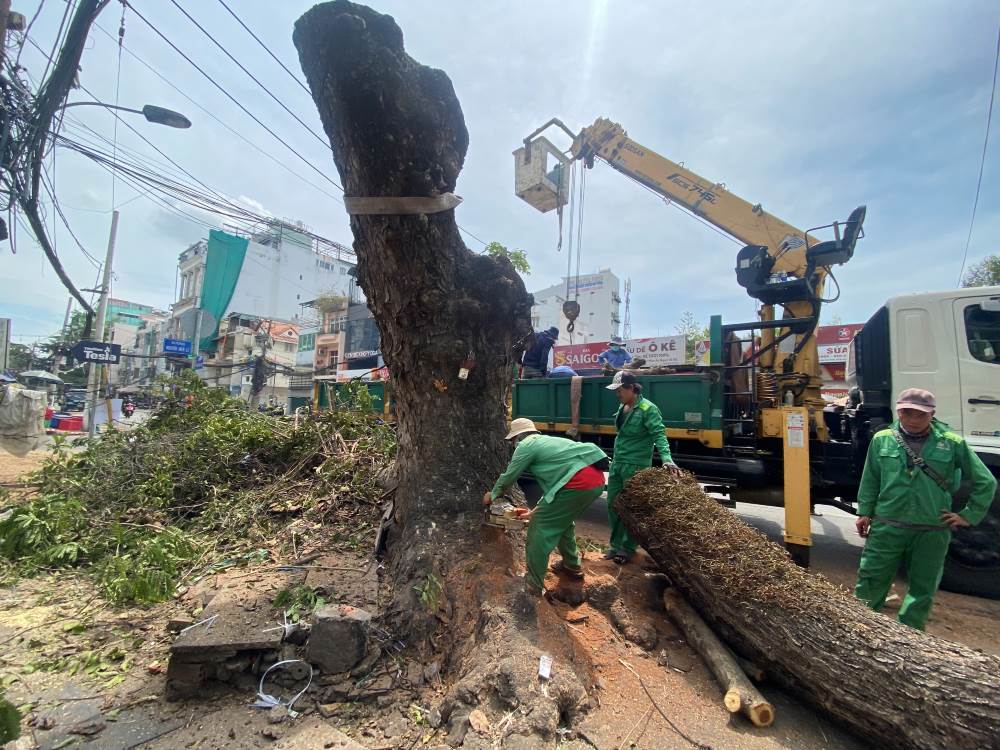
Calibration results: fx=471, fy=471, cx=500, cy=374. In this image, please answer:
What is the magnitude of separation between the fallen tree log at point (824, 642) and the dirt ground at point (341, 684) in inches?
10.7

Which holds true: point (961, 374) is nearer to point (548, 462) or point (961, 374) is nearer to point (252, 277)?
point (548, 462)

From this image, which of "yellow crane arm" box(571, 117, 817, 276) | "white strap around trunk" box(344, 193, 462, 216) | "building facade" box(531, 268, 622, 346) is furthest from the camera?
"building facade" box(531, 268, 622, 346)

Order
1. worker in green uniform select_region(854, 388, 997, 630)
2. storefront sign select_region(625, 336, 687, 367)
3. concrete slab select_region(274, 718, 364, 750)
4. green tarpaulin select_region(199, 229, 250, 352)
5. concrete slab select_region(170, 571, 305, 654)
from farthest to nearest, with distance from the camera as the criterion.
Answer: green tarpaulin select_region(199, 229, 250, 352)
storefront sign select_region(625, 336, 687, 367)
worker in green uniform select_region(854, 388, 997, 630)
concrete slab select_region(170, 571, 305, 654)
concrete slab select_region(274, 718, 364, 750)

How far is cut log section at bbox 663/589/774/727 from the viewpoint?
7.47ft

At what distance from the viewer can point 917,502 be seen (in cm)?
300

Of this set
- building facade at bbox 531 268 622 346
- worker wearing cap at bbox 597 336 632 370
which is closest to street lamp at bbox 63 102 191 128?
worker wearing cap at bbox 597 336 632 370

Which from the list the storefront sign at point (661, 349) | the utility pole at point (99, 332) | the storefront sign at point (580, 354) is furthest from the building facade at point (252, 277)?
Result: the storefront sign at point (661, 349)

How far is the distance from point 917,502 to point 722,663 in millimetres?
1681

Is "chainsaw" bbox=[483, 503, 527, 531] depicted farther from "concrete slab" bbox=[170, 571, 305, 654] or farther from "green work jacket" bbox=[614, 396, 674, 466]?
"concrete slab" bbox=[170, 571, 305, 654]

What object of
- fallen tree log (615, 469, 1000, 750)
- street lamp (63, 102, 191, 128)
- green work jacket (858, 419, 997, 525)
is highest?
street lamp (63, 102, 191, 128)

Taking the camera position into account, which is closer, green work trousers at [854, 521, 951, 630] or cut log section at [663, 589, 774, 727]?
cut log section at [663, 589, 774, 727]

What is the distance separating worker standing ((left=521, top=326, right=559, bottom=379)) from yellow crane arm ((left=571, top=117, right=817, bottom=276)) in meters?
2.82

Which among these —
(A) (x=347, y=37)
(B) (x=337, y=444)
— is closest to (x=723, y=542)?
(A) (x=347, y=37)

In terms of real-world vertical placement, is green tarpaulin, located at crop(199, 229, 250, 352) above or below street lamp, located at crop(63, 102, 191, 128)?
above
